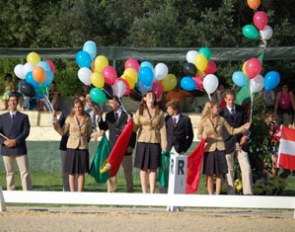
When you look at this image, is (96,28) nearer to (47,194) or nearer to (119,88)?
(119,88)

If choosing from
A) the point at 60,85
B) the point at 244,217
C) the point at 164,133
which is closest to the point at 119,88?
the point at 164,133

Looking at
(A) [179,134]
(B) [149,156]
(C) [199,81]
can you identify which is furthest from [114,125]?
(C) [199,81]

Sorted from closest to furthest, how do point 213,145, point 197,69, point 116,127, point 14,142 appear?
point 213,145 → point 14,142 → point 116,127 → point 197,69

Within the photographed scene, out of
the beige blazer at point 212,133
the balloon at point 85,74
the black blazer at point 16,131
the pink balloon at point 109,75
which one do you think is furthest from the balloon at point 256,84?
the black blazer at point 16,131

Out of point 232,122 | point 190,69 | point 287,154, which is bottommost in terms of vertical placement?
point 287,154

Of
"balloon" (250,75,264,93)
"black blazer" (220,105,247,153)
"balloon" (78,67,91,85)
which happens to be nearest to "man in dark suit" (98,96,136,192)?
"balloon" (78,67,91,85)

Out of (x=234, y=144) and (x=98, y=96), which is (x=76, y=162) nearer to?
(x=98, y=96)

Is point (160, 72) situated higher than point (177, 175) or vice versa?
point (160, 72)

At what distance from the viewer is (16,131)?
17.1 metres

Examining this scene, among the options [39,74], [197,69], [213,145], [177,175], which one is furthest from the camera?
[197,69]

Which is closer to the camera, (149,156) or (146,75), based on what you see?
(149,156)

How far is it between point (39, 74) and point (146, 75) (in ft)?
5.88

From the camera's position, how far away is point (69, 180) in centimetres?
1688

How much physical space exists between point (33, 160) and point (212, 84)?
19.8ft
